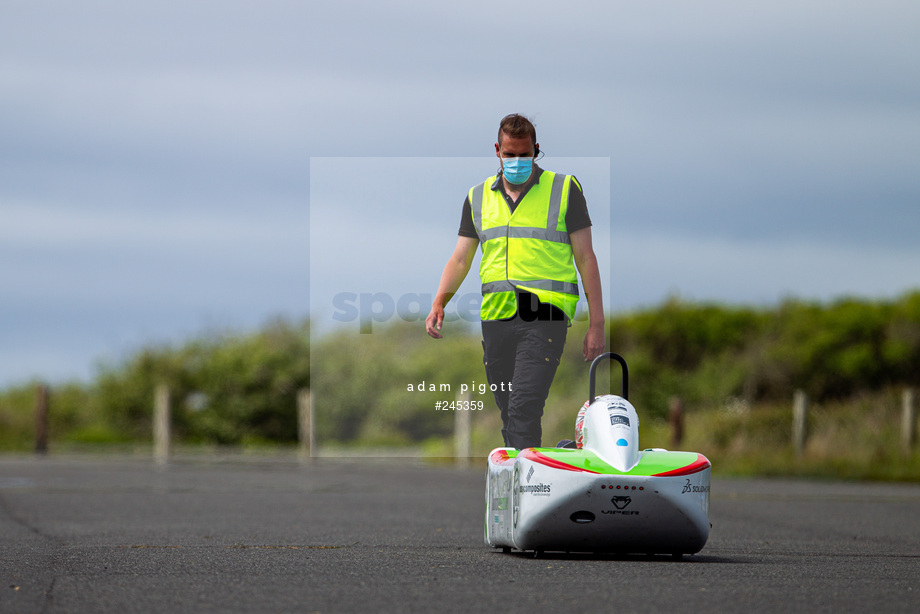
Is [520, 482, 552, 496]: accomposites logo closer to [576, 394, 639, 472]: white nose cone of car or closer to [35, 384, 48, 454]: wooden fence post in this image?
[576, 394, 639, 472]: white nose cone of car

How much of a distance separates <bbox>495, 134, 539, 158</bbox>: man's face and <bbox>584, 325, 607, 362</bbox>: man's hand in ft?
3.32

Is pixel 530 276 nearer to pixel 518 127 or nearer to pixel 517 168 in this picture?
pixel 517 168

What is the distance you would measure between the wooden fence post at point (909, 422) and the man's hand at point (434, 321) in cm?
1956

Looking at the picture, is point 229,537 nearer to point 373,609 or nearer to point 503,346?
point 503,346

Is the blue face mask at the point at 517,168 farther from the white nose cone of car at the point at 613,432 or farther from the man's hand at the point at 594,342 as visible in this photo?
the white nose cone of car at the point at 613,432

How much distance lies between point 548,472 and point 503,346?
106cm

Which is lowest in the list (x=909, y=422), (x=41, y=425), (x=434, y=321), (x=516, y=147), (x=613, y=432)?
(x=41, y=425)

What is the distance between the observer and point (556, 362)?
6641 millimetres

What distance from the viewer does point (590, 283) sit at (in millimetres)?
6691

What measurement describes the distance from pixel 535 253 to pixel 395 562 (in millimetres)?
1844

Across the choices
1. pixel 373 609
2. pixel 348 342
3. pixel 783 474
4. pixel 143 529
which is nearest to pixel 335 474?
pixel 348 342

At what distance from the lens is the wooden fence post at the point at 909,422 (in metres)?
24.3

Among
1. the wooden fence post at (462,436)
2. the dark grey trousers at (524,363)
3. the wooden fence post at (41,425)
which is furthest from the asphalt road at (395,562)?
the wooden fence post at (41,425)

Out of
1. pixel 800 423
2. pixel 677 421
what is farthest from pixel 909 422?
pixel 677 421
